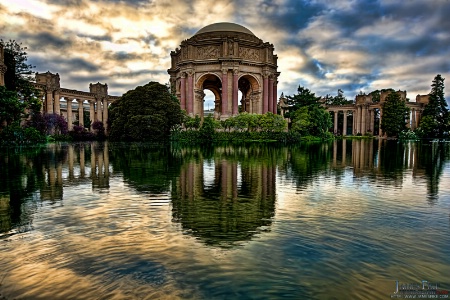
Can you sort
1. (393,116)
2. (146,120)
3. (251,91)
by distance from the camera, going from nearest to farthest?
(146,120) → (251,91) → (393,116)

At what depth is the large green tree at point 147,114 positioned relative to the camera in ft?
127

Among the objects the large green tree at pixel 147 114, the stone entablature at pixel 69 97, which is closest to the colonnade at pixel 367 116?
the large green tree at pixel 147 114

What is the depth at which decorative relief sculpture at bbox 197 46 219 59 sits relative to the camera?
56188 mm

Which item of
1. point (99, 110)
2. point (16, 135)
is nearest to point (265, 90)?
point (99, 110)

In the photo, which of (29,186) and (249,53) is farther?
(249,53)

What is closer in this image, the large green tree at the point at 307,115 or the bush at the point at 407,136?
the large green tree at the point at 307,115

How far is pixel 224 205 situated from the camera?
8312mm

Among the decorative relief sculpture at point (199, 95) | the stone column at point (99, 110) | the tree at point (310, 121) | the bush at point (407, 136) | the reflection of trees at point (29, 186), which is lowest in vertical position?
the reflection of trees at point (29, 186)

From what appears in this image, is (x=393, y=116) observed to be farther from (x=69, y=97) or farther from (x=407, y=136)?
(x=69, y=97)

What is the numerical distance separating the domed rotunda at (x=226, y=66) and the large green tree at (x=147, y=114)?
14.7 meters

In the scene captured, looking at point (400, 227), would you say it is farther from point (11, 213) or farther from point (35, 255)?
point (11, 213)

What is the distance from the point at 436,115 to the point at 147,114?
64.7 meters

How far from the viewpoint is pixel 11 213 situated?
753 centimetres

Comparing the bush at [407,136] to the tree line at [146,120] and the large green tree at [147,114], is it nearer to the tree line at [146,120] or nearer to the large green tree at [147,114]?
the tree line at [146,120]
